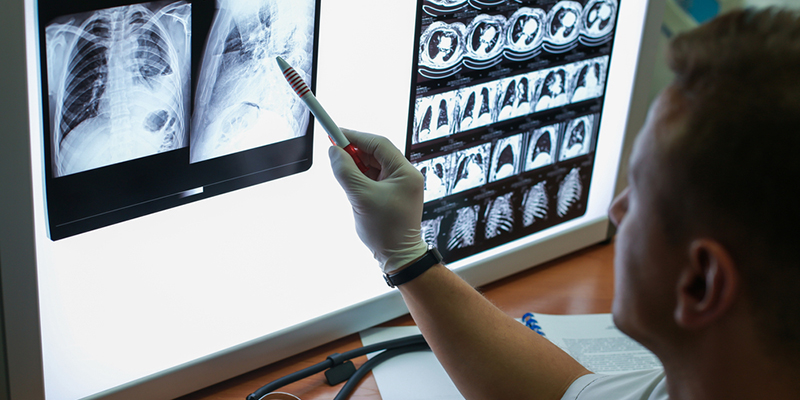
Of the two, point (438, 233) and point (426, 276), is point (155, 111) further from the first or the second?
point (438, 233)

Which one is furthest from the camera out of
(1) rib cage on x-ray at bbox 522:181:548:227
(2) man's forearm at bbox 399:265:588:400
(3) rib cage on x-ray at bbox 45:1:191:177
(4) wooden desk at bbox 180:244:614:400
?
(1) rib cage on x-ray at bbox 522:181:548:227

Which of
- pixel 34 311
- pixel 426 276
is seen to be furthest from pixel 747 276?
pixel 34 311

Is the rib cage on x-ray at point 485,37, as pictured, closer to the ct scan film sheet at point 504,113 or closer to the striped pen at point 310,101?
the ct scan film sheet at point 504,113

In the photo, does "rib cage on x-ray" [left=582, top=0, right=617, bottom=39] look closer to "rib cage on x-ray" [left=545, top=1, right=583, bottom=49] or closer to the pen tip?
"rib cage on x-ray" [left=545, top=1, right=583, bottom=49]

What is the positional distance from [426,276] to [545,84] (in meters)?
0.46

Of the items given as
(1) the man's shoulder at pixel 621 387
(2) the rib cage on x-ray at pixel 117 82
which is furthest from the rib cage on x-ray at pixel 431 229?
(2) the rib cage on x-ray at pixel 117 82

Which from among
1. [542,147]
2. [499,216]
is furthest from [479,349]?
[542,147]

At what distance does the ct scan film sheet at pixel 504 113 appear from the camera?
37.9 inches

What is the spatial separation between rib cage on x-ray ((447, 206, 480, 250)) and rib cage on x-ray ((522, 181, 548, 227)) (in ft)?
0.43

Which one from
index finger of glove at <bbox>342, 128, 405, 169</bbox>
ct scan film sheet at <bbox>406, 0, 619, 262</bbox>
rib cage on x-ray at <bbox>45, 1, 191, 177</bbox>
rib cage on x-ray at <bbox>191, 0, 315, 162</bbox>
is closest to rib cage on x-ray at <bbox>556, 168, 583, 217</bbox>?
ct scan film sheet at <bbox>406, 0, 619, 262</bbox>

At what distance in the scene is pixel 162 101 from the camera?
708 mm

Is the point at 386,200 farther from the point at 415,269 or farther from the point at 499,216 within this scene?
the point at 499,216

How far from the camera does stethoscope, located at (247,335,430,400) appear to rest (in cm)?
93

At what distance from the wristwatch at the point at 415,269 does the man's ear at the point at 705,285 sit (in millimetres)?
370
